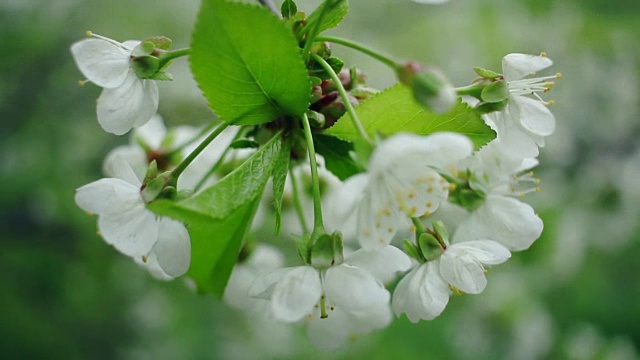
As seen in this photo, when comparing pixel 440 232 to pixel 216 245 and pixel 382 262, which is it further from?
pixel 216 245

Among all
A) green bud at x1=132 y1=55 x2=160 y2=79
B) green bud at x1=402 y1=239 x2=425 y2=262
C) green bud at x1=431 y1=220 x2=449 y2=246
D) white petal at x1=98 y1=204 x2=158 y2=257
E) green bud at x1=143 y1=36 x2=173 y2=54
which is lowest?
green bud at x1=402 y1=239 x2=425 y2=262

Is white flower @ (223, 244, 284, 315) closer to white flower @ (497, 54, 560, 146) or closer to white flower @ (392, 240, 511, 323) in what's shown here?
white flower @ (392, 240, 511, 323)

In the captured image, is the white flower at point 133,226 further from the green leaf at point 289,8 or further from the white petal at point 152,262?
the green leaf at point 289,8

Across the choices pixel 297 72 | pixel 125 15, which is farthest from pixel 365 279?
pixel 125 15

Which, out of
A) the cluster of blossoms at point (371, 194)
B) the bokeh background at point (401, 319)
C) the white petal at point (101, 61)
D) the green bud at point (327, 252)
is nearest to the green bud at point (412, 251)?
the cluster of blossoms at point (371, 194)

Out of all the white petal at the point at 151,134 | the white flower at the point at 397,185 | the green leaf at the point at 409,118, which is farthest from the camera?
the white petal at the point at 151,134

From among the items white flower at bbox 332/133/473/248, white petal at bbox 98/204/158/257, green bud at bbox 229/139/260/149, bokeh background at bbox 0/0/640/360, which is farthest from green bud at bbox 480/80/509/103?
bokeh background at bbox 0/0/640/360

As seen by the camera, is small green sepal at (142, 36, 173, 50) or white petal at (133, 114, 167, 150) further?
white petal at (133, 114, 167, 150)
